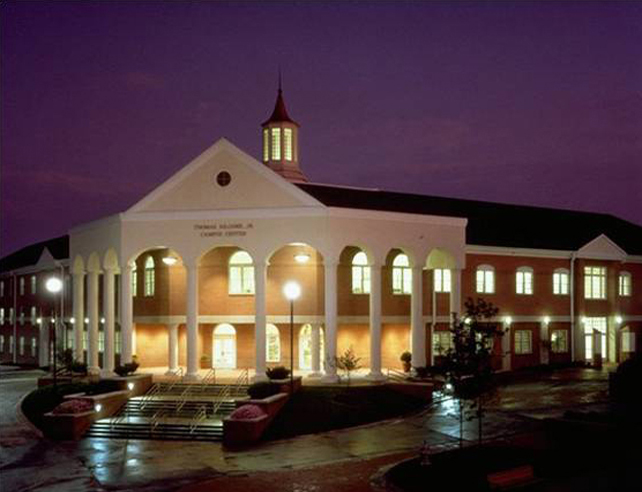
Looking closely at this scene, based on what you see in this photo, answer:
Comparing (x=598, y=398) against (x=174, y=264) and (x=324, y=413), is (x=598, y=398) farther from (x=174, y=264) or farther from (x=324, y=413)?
(x=174, y=264)

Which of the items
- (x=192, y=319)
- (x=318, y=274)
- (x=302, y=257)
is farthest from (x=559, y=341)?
(x=192, y=319)

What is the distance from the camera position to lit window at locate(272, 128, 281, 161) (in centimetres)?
4619

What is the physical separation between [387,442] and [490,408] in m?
6.59

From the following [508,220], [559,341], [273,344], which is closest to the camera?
[273,344]

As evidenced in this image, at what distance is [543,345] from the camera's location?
45719 millimetres

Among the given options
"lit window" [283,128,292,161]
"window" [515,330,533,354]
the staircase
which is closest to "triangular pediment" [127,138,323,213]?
the staircase

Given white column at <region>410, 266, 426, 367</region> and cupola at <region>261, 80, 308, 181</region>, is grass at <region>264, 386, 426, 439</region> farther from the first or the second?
cupola at <region>261, 80, 308, 181</region>

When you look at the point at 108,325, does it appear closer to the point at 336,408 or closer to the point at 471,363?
the point at 336,408

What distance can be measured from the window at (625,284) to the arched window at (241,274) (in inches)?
918

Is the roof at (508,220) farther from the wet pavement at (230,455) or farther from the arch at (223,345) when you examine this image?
the wet pavement at (230,455)

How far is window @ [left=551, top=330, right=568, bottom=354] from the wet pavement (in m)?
13.5

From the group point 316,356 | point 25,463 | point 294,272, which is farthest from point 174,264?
point 25,463

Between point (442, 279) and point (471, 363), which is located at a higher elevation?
point (442, 279)

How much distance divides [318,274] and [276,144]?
10.3 m
